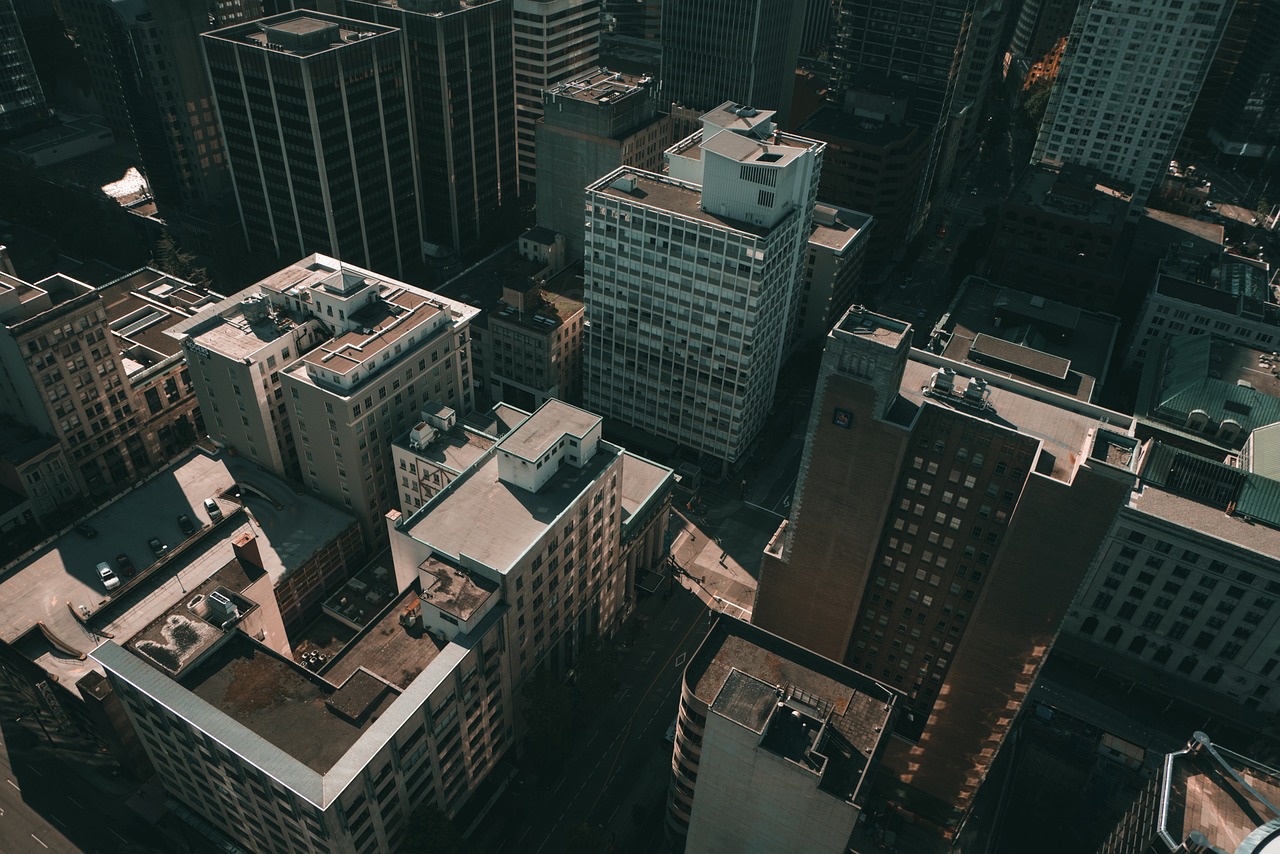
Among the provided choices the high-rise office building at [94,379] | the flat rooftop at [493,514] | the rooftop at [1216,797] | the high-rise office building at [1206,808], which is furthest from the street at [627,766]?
the high-rise office building at [94,379]

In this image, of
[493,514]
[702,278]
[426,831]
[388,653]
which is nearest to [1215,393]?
[702,278]

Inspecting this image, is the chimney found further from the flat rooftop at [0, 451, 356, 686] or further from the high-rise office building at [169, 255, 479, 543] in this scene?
the high-rise office building at [169, 255, 479, 543]

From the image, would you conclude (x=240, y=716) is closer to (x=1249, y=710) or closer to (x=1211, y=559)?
(x=1211, y=559)

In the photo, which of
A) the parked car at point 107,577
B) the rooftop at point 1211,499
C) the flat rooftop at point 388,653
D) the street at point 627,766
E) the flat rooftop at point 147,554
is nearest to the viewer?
the flat rooftop at point 388,653

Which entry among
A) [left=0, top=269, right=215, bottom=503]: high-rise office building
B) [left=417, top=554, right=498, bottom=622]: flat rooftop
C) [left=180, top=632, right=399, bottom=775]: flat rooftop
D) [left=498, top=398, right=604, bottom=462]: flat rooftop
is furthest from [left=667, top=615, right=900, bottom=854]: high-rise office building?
[left=0, top=269, right=215, bottom=503]: high-rise office building

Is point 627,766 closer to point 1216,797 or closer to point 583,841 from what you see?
point 583,841

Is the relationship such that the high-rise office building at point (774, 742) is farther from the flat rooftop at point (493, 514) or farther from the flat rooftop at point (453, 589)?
the flat rooftop at point (493, 514)

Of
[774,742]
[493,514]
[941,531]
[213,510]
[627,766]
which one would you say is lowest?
[627,766]
